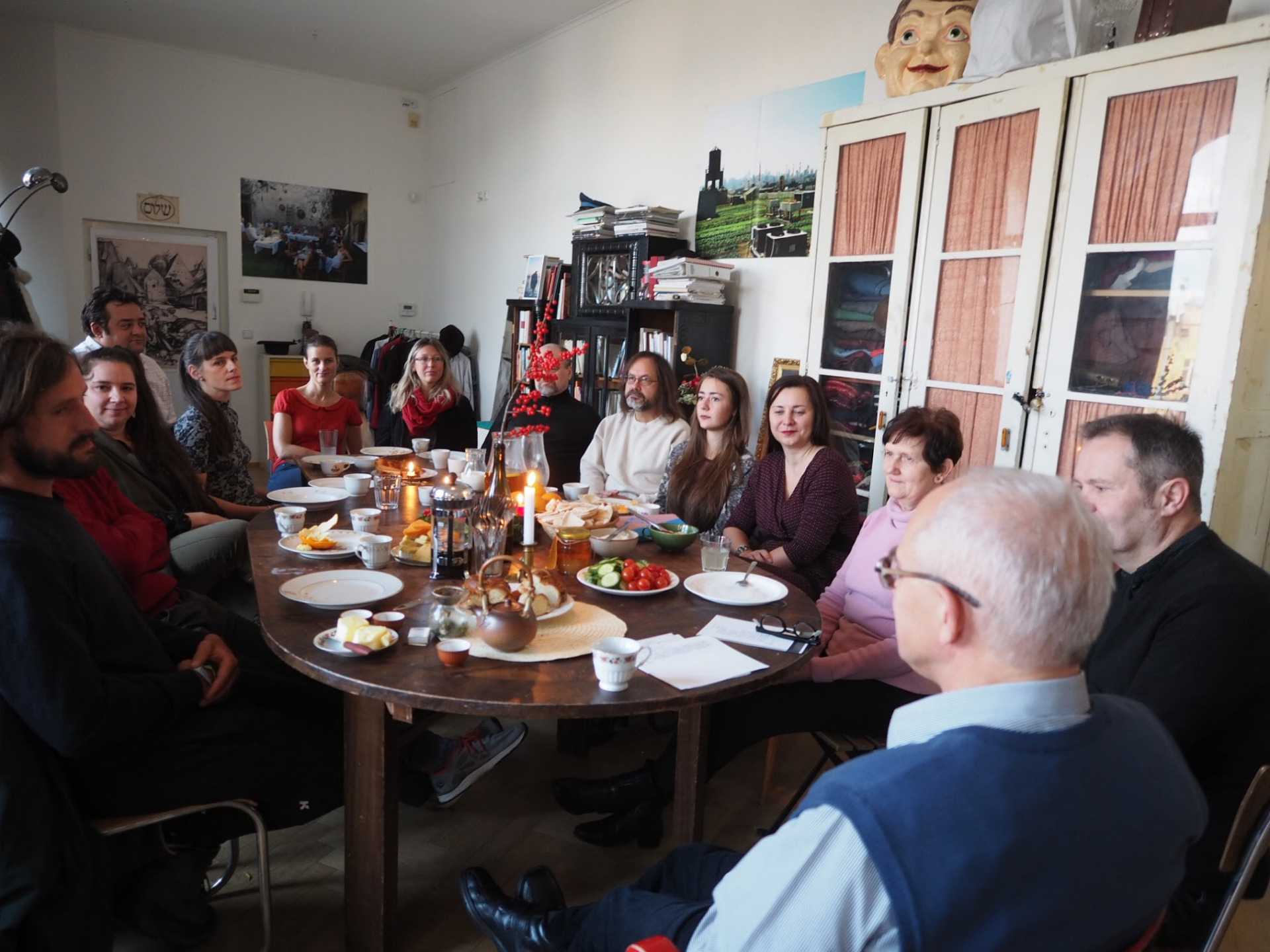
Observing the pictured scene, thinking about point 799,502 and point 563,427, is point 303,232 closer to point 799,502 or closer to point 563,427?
point 563,427

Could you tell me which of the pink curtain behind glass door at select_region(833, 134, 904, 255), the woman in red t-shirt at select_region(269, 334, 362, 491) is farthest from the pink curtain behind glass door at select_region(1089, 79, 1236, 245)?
the woman in red t-shirt at select_region(269, 334, 362, 491)

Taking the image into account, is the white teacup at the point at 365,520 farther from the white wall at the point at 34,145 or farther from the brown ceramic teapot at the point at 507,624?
the white wall at the point at 34,145

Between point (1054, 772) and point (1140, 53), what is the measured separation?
252 centimetres

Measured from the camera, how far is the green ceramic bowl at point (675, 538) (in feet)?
7.43

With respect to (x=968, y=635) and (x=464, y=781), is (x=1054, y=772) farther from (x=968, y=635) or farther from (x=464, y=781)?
(x=464, y=781)

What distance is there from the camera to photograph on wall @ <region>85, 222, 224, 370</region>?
21.0ft

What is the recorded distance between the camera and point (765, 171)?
4.15 meters

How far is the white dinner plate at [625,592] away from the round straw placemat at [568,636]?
78mm

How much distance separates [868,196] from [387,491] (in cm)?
223

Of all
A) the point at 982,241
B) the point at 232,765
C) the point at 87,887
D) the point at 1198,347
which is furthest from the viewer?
the point at 982,241

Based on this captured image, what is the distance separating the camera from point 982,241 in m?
2.92

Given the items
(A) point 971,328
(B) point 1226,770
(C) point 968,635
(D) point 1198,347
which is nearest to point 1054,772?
(C) point 968,635

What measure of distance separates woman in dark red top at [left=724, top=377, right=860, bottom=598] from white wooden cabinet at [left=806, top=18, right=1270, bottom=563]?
2.16 ft

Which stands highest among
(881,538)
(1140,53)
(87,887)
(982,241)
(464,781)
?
(1140,53)
